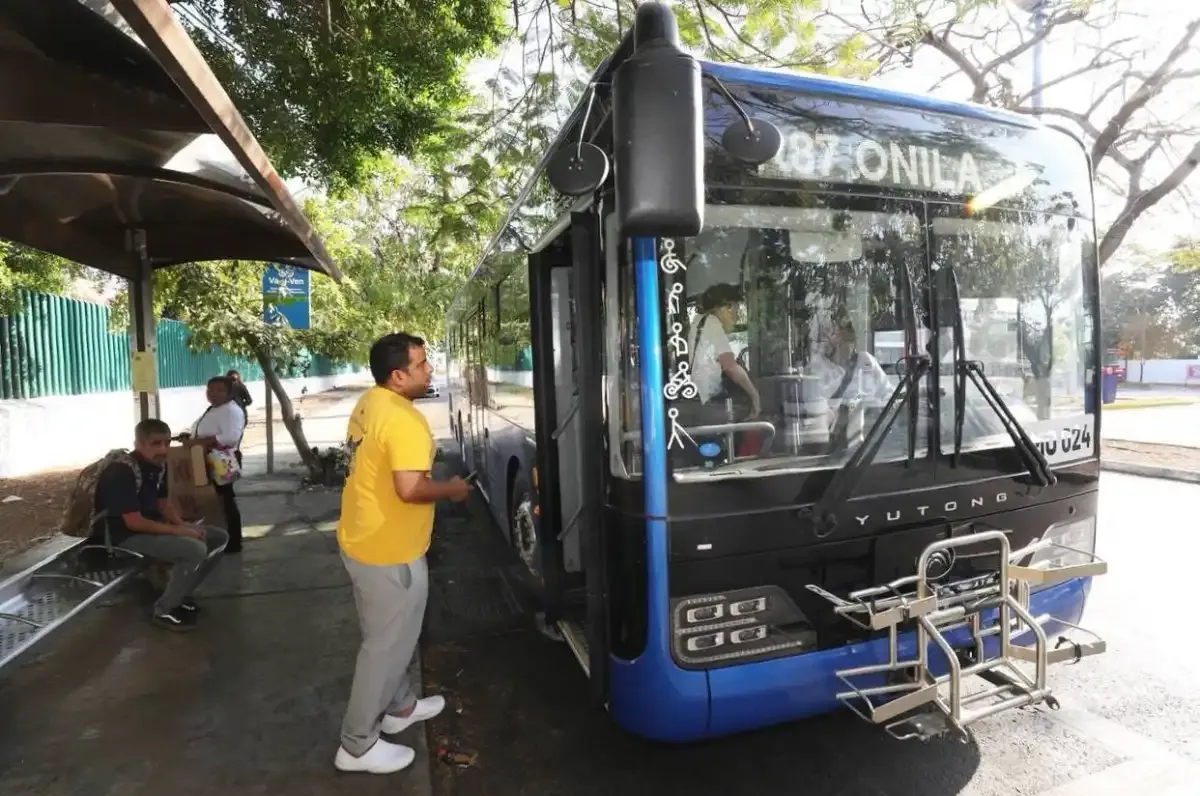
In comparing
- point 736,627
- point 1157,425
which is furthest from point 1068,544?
point 1157,425

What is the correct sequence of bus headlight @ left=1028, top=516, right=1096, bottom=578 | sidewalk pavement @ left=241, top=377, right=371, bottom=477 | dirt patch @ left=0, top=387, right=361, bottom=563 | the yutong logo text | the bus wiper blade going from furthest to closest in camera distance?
sidewalk pavement @ left=241, top=377, right=371, bottom=477 < dirt patch @ left=0, top=387, right=361, bottom=563 < bus headlight @ left=1028, top=516, right=1096, bottom=578 < the yutong logo text < the bus wiper blade

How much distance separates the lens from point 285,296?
952 centimetres

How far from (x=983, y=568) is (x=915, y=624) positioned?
443 mm

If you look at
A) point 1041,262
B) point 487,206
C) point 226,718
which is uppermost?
point 487,206

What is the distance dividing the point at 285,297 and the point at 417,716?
7.06 m

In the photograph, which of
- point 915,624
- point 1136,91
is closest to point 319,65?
point 915,624

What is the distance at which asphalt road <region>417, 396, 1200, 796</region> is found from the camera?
3227 mm

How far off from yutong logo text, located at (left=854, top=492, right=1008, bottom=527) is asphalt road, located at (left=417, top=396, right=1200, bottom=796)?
1107 millimetres

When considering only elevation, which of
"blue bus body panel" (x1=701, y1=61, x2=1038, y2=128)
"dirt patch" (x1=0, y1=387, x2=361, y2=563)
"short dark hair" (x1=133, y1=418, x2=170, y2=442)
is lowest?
"dirt patch" (x1=0, y1=387, x2=361, y2=563)

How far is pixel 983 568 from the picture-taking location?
10.8ft

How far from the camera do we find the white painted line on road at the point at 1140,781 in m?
3.08

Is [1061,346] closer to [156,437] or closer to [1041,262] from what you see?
[1041,262]

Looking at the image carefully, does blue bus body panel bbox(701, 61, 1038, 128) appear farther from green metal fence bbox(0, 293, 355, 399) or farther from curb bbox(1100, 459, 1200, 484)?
curb bbox(1100, 459, 1200, 484)

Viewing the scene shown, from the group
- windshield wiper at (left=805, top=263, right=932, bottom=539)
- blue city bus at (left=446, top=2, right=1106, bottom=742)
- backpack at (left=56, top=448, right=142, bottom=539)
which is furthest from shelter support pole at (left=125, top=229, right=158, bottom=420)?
windshield wiper at (left=805, top=263, right=932, bottom=539)
